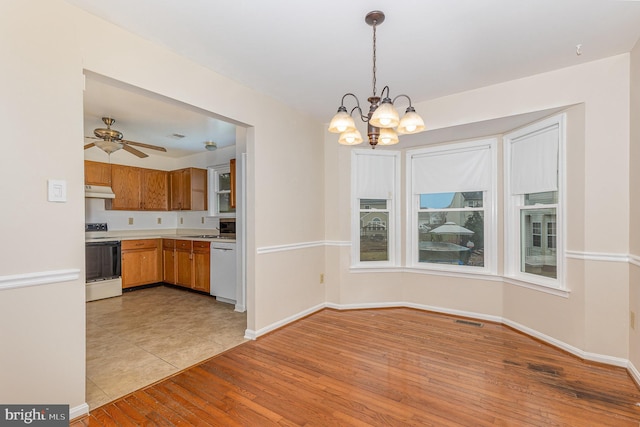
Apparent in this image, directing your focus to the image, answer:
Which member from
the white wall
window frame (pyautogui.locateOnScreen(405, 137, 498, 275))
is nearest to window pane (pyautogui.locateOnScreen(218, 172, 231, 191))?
window frame (pyautogui.locateOnScreen(405, 137, 498, 275))

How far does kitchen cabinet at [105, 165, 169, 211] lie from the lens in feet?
17.5

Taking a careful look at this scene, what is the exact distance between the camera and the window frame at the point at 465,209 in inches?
144

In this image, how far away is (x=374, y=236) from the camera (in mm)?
4281

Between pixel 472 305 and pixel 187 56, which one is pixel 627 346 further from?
pixel 187 56

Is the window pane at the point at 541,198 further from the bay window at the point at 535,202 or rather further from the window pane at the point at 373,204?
the window pane at the point at 373,204

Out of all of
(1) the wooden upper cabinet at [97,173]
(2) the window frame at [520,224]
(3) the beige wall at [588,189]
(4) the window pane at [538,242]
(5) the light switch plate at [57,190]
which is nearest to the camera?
(5) the light switch plate at [57,190]

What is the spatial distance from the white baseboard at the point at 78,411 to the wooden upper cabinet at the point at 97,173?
405 centimetres

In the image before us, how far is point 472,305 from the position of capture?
375 cm

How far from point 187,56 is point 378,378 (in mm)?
2963

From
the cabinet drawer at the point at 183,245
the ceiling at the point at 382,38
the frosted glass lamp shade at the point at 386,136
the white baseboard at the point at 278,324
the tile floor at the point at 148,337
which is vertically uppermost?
the ceiling at the point at 382,38

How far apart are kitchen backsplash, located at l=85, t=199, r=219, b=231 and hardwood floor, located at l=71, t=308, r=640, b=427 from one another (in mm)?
3672

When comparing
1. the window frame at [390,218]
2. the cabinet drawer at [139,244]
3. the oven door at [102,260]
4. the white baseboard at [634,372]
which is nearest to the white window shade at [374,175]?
the window frame at [390,218]

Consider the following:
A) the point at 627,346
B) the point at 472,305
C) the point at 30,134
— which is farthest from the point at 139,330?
the point at 627,346

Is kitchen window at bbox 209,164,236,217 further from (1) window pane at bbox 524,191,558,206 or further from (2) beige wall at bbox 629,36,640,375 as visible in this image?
(2) beige wall at bbox 629,36,640,375
